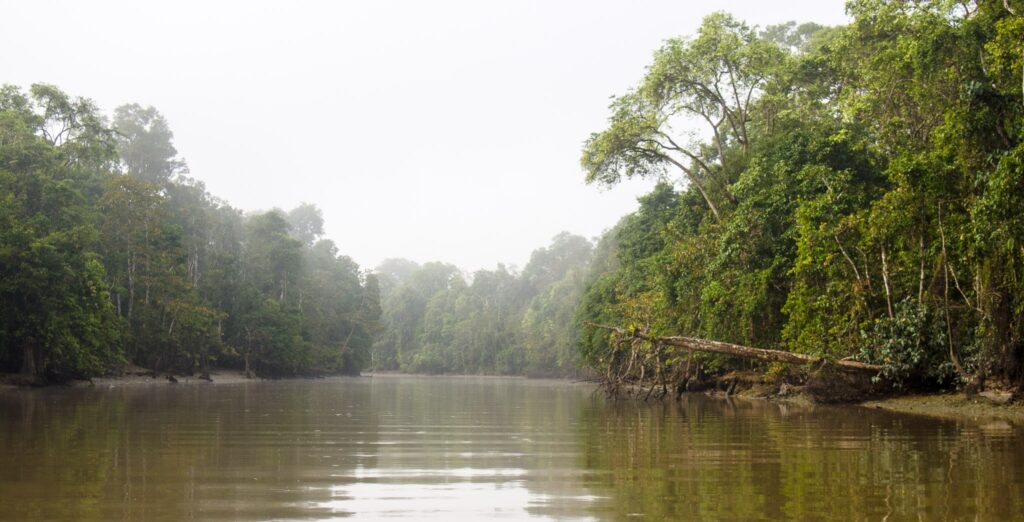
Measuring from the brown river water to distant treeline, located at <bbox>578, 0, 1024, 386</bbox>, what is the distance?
11.9 feet

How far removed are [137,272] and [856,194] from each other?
111 ft

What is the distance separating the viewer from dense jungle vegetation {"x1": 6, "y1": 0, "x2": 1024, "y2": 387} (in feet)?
47.9

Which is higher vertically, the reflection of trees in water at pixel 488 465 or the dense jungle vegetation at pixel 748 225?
the dense jungle vegetation at pixel 748 225

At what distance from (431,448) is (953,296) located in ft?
38.4

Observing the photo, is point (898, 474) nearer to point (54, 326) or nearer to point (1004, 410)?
point (1004, 410)

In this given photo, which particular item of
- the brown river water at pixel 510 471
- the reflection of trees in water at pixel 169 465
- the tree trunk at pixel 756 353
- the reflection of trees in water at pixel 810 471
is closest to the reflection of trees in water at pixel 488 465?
the brown river water at pixel 510 471

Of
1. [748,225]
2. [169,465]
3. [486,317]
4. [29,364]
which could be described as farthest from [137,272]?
[486,317]

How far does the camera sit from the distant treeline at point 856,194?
13.7 meters

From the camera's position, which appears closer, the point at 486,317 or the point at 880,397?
the point at 880,397

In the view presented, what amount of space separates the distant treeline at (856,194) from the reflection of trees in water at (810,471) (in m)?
3.78

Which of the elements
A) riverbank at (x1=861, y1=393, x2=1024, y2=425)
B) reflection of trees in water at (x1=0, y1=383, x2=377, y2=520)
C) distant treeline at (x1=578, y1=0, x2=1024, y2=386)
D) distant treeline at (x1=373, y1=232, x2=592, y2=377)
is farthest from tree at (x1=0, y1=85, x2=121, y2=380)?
distant treeline at (x1=373, y1=232, x2=592, y2=377)

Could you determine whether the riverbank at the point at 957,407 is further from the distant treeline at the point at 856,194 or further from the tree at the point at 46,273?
the tree at the point at 46,273

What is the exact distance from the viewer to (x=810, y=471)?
6797 mm

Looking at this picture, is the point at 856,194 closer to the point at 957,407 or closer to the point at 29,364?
the point at 957,407
